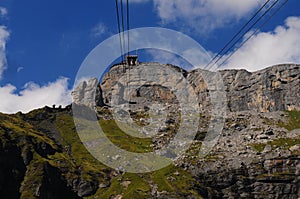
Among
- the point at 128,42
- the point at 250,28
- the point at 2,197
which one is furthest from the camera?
the point at 2,197

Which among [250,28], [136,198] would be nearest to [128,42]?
[250,28]

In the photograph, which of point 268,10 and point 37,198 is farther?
point 37,198

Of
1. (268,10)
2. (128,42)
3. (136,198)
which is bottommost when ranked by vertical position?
(268,10)

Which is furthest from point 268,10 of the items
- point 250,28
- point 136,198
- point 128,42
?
point 136,198

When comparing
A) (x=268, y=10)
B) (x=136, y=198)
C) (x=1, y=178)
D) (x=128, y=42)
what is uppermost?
(x=1, y=178)

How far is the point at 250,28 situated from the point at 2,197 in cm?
19067

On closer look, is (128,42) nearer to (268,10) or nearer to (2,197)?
(268,10)

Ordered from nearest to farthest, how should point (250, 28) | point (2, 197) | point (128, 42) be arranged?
point (250, 28), point (128, 42), point (2, 197)

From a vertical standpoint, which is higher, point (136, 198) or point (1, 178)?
point (1, 178)

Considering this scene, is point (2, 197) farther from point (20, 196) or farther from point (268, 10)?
point (268, 10)

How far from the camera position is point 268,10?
21.9 metres

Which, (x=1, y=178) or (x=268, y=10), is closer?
(x=268, y=10)

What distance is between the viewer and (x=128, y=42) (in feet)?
104

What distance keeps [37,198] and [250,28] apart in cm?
18974
